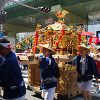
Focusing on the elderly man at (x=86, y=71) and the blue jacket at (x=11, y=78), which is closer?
the blue jacket at (x=11, y=78)

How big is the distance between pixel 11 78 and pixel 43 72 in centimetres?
183

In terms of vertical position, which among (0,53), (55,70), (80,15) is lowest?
(55,70)

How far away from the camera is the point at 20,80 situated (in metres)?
4.36

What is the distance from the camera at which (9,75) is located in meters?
4.20

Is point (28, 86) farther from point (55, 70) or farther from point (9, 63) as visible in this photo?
point (9, 63)

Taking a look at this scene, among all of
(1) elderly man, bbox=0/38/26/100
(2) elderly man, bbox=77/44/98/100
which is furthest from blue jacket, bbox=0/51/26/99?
(2) elderly man, bbox=77/44/98/100

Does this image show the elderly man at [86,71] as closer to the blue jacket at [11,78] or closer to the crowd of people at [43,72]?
the crowd of people at [43,72]

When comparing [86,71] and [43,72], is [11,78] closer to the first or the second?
A: [43,72]

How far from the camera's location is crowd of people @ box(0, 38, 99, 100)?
4.22 metres

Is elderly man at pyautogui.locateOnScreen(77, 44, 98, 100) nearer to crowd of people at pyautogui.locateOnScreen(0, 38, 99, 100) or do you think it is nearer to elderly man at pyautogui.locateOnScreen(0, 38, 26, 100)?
crowd of people at pyautogui.locateOnScreen(0, 38, 99, 100)

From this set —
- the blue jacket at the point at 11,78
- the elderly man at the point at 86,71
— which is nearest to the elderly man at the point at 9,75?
the blue jacket at the point at 11,78

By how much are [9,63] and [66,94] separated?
449cm

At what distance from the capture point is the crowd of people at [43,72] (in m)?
4.22

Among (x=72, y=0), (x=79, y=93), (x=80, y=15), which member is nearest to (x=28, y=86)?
(x=79, y=93)
